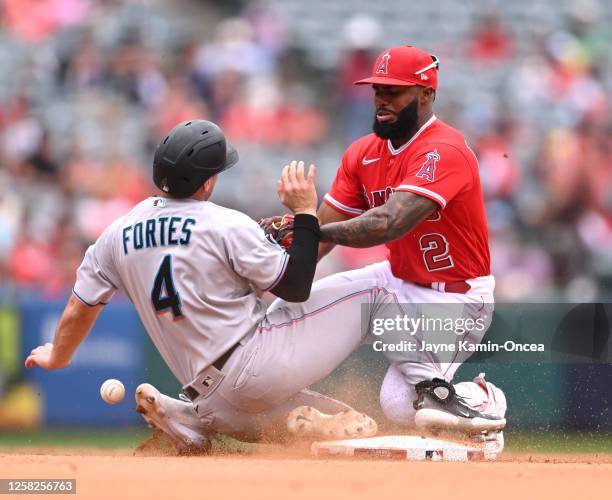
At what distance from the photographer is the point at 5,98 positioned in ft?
40.6

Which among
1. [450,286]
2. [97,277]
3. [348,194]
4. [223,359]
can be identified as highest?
[348,194]

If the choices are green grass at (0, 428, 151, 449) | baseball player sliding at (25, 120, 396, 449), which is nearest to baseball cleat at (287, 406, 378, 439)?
baseball player sliding at (25, 120, 396, 449)

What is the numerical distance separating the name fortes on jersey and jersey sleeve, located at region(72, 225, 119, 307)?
0.20 meters

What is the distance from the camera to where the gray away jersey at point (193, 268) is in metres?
5.38

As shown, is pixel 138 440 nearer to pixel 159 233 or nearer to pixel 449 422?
pixel 449 422

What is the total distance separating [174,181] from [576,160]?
647cm

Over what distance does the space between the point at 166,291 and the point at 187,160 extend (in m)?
0.61

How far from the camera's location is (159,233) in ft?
17.7

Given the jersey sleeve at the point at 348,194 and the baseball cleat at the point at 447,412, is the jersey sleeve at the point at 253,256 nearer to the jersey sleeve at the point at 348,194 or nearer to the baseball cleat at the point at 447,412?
the baseball cleat at the point at 447,412

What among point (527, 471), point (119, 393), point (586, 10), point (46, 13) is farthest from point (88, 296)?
point (586, 10)

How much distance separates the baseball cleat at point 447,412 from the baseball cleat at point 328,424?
0.87 feet

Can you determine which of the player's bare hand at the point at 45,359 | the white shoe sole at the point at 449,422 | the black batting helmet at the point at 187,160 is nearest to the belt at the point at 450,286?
the white shoe sole at the point at 449,422

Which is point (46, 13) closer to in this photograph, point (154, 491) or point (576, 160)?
point (576, 160)

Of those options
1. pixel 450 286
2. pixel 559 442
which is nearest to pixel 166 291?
pixel 450 286
